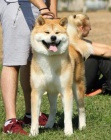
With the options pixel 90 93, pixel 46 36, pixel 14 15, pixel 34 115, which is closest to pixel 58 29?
pixel 46 36

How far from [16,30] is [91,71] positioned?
308cm

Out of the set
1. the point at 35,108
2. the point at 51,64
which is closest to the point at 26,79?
the point at 35,108

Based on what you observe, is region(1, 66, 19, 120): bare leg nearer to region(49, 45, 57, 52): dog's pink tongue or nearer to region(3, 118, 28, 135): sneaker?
region(3, 118, 28, 135): sneaker

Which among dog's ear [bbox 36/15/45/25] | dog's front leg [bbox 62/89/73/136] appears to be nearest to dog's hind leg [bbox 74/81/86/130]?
dog's front leg [bbox 62/89/73/136]

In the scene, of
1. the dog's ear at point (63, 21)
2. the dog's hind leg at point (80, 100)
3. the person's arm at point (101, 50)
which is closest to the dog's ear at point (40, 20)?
the dog's ear at point (63, 21)

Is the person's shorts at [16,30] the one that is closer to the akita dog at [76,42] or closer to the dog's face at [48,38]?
the dog's face at [48,38]

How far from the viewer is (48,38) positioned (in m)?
5.21

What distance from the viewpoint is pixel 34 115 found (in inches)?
217

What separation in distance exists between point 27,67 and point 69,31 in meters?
0.66

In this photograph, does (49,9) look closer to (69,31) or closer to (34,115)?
(69,31)

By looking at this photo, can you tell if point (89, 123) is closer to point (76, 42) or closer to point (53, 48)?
point (76, 42)

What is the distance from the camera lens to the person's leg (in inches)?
332

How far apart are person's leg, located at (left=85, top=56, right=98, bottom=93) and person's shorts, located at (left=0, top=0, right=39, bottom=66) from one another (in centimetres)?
286

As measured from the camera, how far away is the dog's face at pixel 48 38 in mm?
5223
